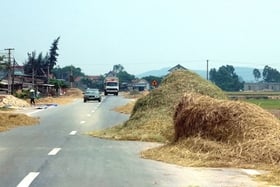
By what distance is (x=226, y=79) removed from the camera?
169250mm

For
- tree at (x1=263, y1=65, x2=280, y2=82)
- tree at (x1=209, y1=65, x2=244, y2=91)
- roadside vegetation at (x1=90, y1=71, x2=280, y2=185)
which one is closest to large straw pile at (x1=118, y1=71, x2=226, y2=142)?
roadside vegetation at (x1=90, y1=71, x2=280, y2=185)

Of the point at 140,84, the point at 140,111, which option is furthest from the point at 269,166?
the point at 140,84

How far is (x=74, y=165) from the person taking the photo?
1225 cm

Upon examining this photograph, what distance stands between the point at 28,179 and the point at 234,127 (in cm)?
544

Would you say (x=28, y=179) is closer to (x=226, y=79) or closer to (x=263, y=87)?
(x=226, y=79)

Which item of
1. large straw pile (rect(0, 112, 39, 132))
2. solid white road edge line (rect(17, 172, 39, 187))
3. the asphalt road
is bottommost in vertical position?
large straw pile (rect(0, 112, 39, 132))

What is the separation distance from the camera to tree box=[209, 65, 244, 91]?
164125 mm

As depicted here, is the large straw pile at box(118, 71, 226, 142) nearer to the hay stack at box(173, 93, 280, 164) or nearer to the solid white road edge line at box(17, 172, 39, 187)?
the hay stack at box(173, 93, 280, 164)

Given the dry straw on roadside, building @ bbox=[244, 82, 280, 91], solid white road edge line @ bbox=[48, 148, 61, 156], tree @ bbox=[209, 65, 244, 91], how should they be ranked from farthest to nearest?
building @ bbox=[244, 82, 280, 91]
tree @ bbox=[209, 65, 244, 91]
the dry straw on roadside
solid white road edge line @ bbox=[48, 148, 61, 156]

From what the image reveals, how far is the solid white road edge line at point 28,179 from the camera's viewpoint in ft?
31.8

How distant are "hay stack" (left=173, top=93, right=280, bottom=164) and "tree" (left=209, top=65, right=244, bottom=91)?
148 meters

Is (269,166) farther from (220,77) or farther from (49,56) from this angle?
(220,77)

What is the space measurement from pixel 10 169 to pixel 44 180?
1743 millimetres

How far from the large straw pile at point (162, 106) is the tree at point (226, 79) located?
141 metres
